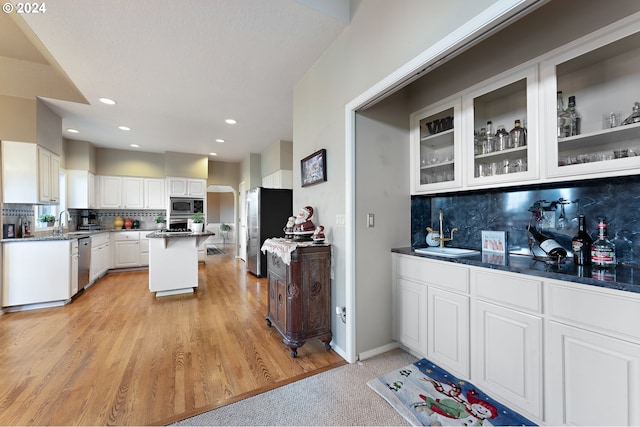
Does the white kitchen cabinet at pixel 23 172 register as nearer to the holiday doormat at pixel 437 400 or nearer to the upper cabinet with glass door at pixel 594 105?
the holiday doormat at pixel 437 400

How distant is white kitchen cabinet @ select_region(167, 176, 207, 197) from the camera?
20.3 ft

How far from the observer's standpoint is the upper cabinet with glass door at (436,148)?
211 cm

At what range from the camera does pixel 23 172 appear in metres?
3.43

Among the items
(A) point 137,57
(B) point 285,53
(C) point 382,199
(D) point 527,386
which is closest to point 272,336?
(C) point 382,199

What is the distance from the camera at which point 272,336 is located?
8.63 ft

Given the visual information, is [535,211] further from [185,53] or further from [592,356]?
[185,53]

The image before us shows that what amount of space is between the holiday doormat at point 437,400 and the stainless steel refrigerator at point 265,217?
3529mm

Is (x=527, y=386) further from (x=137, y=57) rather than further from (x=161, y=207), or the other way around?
Result: (x=161, y=207)

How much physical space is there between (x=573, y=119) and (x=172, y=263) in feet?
15.3

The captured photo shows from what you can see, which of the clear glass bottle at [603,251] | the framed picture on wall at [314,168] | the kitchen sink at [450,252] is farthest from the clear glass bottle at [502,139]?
the framed picture on wall at [314,168]

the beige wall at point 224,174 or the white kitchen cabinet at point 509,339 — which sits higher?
the beige wall at point 224,174

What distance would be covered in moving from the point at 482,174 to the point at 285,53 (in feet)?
6.79

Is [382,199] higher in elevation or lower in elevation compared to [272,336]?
higher

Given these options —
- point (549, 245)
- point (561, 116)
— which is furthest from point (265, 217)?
point (561, 116)
